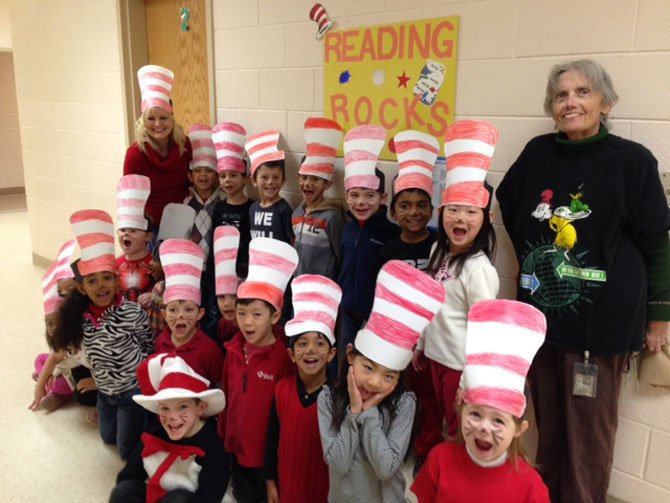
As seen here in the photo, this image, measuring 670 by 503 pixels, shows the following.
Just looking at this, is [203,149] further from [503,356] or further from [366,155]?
[503,356]

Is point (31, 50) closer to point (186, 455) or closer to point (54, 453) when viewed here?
point (54, 453)

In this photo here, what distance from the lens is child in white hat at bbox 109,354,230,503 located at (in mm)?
1804

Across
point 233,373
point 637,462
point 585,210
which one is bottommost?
point 637,462

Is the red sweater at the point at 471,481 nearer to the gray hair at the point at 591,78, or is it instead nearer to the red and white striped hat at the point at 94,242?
Result: the gray hair at the point at 591,78

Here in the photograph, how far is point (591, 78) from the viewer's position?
5.64ft

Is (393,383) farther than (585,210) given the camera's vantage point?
No

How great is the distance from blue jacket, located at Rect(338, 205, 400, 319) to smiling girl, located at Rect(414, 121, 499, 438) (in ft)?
1.16

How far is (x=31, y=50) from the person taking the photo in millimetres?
4496

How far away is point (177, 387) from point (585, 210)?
4.57 feet

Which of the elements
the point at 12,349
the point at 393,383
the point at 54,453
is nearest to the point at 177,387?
the point at 393,383

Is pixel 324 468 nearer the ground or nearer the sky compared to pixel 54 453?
nearer the sky

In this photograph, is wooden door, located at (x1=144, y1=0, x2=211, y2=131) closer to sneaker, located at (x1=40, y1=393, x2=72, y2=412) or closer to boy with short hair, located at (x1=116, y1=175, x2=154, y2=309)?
boy with short hair, located at (x1=116, y1=175, x2=154, y2=309)

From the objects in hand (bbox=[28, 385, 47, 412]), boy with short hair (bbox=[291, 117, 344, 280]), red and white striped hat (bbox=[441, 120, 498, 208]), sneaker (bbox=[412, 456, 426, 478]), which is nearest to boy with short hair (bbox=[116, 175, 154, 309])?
hand (bbox=[28, 385, 47, 412])

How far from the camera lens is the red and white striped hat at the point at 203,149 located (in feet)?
9.77
